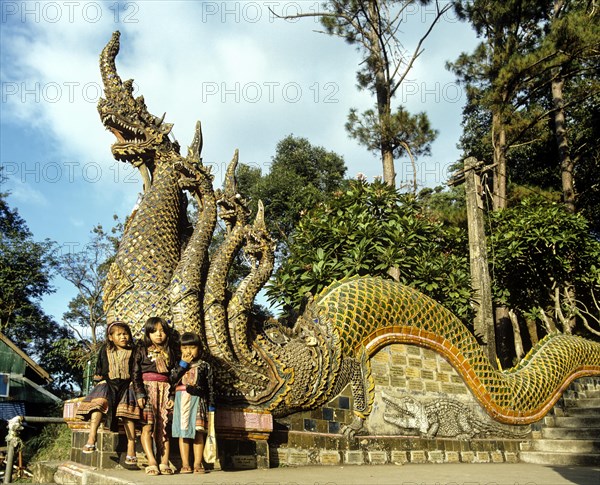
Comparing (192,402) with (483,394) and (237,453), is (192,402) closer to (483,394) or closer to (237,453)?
(237,453)

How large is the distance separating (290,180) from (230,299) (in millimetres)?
14628

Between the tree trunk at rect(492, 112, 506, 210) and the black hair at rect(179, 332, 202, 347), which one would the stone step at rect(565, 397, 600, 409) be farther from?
the black hair at rect(179, 332, 202, 347)

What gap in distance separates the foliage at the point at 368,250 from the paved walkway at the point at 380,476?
3.94 meters

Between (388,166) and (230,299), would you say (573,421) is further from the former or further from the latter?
(388,166)

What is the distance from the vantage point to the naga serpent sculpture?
593 centimetres

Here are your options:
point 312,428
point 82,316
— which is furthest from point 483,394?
point 82,316

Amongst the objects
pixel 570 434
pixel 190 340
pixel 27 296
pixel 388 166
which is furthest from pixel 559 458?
pixel 27 296

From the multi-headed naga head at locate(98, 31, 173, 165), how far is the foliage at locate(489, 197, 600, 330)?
7994 millimetres

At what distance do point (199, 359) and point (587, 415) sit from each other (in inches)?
272

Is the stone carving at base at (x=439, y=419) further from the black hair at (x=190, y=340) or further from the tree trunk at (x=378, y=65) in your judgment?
the tree trunk at (x=378, y=65)

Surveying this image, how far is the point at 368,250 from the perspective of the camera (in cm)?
1041

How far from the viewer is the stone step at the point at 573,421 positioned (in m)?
8.55

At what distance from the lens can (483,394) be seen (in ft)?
26.3

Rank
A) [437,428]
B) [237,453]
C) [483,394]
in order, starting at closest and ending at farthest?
[237,453] < [437,428] < [483,394]
